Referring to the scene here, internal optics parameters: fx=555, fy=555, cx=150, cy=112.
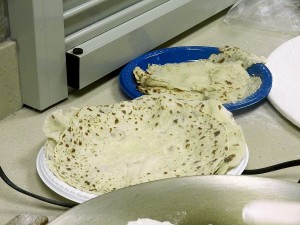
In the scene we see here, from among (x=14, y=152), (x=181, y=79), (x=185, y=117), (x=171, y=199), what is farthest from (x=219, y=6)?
(x=171, y=199)

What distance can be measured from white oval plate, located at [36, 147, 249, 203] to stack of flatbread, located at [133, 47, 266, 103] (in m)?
0.24

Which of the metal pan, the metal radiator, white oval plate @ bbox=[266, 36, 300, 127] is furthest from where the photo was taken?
white oval plate @ bbox=[266, 36, 300, 127]

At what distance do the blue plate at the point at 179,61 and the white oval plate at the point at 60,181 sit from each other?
21 cm

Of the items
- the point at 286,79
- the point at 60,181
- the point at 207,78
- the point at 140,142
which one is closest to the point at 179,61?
the point at 207,78

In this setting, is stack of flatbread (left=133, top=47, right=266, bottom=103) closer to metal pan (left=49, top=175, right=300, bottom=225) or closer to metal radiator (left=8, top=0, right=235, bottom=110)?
metal radiator (left=8, top=0, right=235, bottom=110)

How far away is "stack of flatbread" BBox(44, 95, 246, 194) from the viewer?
32.2 inches

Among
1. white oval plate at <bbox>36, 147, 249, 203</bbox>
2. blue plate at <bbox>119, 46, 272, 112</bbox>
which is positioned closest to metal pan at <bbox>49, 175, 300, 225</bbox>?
white oval plate at <bbox>36, 147, 249, 203</bbox>

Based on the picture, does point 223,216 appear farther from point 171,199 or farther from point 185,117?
point 185,117

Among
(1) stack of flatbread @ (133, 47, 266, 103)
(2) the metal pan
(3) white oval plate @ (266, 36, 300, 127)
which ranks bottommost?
(3) white oval plate @ (266, 36, 300, 127)

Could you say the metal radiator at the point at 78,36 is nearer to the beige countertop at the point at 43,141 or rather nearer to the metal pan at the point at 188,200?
the beige countertop at the point at 43,141

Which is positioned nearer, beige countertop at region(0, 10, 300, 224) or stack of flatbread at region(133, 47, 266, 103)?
beige countertop at region(0, 10, 300, 224)

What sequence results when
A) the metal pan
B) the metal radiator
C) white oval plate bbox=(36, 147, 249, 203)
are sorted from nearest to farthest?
the metal pan → white oval plate bbox=(36, 147, 249, 203) → the metal radiator

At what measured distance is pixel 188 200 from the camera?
27.1 inches

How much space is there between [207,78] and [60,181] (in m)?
0.45
